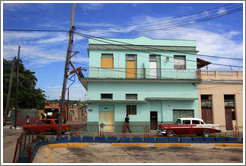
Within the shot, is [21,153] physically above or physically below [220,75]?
below

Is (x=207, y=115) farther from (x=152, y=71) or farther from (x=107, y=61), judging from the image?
(x=107, y=61)

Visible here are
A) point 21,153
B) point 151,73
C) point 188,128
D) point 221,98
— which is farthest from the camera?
point 151,73

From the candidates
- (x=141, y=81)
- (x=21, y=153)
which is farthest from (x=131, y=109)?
(x=21, y=153)

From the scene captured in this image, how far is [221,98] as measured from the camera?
23.8m

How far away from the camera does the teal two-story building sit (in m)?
23.1

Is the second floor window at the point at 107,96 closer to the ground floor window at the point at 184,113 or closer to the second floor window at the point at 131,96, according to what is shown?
the second floor window at the point at 131,96

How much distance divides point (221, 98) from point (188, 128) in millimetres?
7871

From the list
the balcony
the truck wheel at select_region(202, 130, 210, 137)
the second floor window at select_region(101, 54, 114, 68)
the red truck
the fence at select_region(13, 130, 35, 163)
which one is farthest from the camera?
the balcony

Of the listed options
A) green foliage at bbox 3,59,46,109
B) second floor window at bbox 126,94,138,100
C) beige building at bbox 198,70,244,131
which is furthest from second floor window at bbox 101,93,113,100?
green foliage at bbox 3,59,46,109

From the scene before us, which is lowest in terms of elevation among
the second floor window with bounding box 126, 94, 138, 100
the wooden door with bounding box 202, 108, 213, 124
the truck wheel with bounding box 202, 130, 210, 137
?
the truck wheel with bounding box 202, 130, 210, 137

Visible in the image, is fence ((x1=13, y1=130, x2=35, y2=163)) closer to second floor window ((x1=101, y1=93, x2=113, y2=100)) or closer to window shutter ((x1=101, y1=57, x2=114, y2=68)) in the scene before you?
second floor window ((x1=101, y1=93, x2=113, y2=100))

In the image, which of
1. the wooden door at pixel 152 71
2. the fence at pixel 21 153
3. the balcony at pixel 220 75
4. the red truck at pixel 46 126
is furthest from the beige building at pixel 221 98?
the fence at pixel 21 153

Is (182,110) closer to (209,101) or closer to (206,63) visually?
(209,101)

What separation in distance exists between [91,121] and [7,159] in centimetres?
1299
